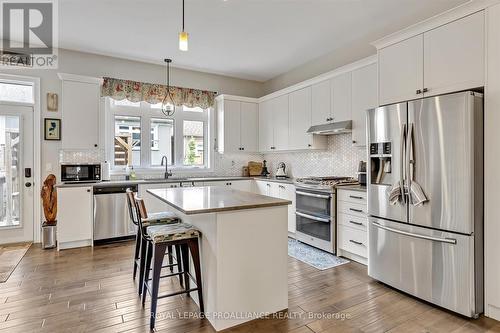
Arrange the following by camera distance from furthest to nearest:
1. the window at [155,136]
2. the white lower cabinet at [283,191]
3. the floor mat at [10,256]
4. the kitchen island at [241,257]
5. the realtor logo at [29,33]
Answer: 1. the window at [155,136]
2. the white lower cabinet at [283,191]
3. the realtor logo at [29,33]
4. the floor mat at [10,256]
5. the kitchen island at [241,257]

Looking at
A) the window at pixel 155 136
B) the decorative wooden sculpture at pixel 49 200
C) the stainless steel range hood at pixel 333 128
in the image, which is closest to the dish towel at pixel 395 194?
the stainless steel range hood at pixel 333 128

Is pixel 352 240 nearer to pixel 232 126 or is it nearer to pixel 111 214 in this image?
pixel 232 126

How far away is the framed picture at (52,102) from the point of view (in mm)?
4203

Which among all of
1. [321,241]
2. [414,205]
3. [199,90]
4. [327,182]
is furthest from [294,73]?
[414,205]

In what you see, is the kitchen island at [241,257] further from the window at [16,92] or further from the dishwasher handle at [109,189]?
the window at [16,92]

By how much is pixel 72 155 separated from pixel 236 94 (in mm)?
3148

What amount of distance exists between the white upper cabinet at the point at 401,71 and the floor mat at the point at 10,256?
439cm

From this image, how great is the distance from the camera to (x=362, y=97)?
3.50m

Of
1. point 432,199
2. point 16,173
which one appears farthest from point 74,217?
point 432,199

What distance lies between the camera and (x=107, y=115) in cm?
461

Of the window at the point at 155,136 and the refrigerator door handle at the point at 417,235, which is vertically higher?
the window at the point at 155,136

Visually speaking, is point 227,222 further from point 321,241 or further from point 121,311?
point 321,241

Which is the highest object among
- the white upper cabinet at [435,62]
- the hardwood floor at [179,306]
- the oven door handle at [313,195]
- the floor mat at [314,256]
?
the white upper cabinet at [435,62]

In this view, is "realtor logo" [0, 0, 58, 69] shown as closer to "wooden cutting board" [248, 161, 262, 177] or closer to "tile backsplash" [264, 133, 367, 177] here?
"wooden cutting board" [248, 161, 262, 177]
